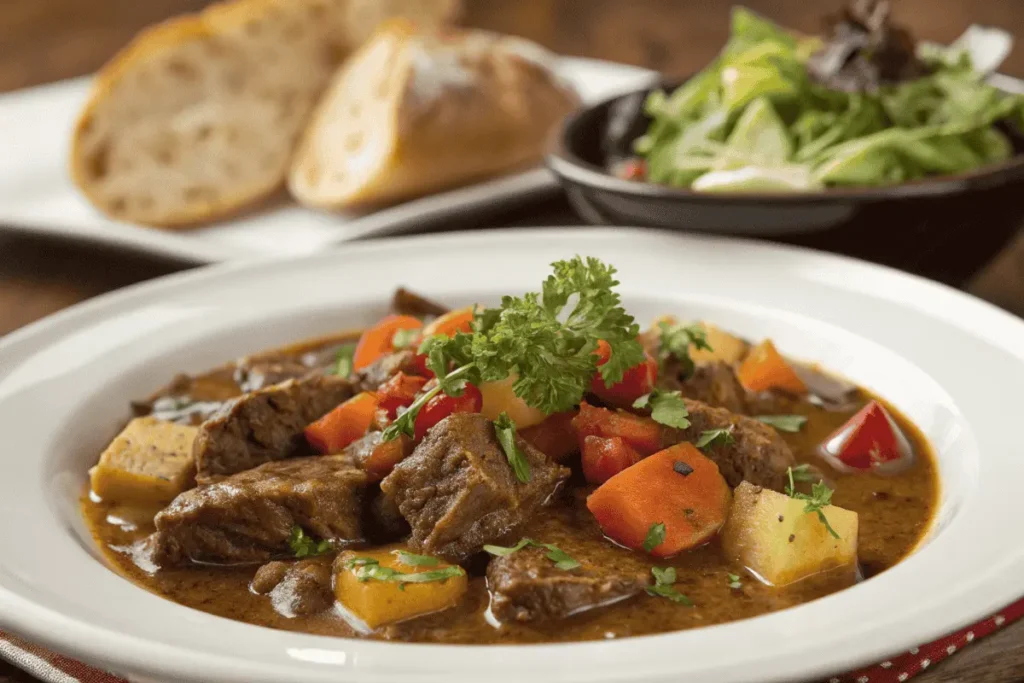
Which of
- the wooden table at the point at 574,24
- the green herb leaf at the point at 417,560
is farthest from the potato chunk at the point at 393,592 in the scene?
the wooden table at the point at 574,24

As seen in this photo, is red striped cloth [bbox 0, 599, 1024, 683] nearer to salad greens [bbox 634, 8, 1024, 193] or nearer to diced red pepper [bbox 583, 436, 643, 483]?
diced red pepper [bbox 583, 436, 643, 483]

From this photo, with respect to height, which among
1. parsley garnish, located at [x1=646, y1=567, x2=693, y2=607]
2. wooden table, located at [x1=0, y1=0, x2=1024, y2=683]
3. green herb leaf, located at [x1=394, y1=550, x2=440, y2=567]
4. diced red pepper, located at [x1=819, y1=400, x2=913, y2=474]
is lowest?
wooden table, located at [x1=0, y1=0, x2=1024, y2=683]

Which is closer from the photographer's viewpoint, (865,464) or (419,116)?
(865,464)

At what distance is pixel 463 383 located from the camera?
3.22m

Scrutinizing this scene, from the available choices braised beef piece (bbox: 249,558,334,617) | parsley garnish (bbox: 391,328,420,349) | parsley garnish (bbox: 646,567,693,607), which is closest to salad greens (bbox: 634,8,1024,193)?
parsley garnish (bbox: 391,328,420,349)

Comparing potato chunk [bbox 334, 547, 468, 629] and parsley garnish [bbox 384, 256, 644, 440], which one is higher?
parsley garnish [bbox 384, 256, 644, 440]

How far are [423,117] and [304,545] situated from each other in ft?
10.8

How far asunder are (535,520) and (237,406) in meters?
0.97

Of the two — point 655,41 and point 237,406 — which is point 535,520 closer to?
point 237,406

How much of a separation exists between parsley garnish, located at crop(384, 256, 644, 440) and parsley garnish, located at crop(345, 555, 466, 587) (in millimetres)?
405

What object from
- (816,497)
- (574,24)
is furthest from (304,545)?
(574,24)

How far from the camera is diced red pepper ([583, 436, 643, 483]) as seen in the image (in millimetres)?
3211

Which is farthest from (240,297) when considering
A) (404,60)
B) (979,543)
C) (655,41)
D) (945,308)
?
(655,41)

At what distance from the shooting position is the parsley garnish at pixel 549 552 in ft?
9.66
